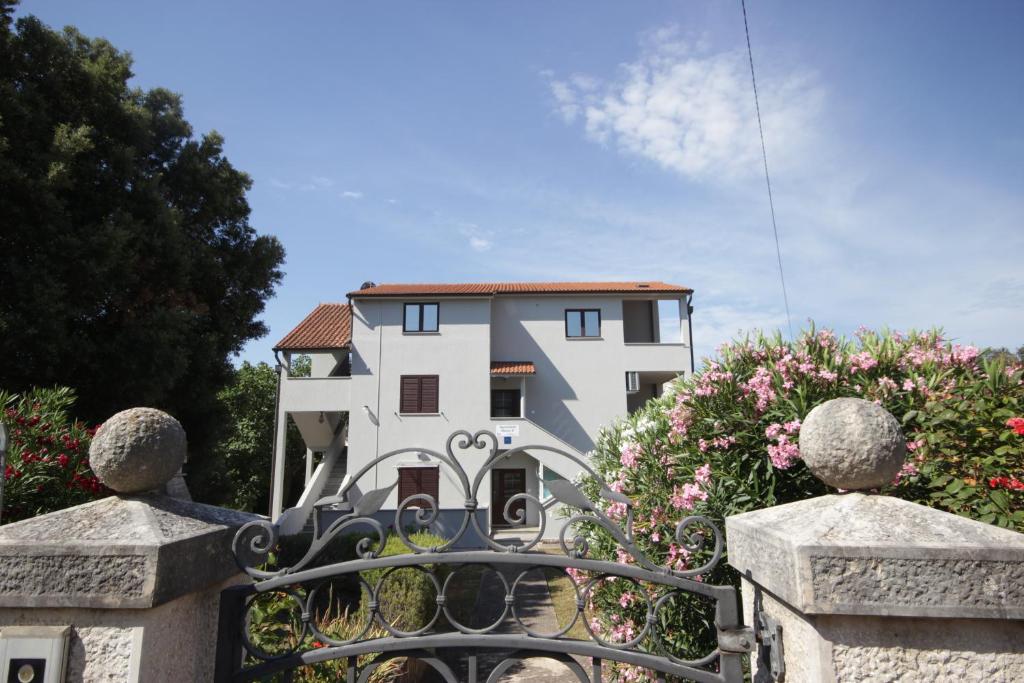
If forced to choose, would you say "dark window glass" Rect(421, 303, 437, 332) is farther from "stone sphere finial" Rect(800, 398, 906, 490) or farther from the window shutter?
"stone sphere finial" Rect(800, 398, 906, 490)

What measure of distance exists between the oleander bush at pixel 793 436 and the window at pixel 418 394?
1727 cm

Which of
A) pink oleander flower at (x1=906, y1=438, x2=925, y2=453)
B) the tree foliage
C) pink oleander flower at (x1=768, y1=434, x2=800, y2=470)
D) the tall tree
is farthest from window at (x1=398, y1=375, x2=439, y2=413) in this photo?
pink oleander flower at (x1=906, y1=438, x2=925, y2=453)

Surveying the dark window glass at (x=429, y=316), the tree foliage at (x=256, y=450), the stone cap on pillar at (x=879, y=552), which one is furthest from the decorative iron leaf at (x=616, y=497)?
the tree foliage at (x=256, y=450)

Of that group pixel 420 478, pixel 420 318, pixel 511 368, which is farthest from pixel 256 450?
pixel 511 368

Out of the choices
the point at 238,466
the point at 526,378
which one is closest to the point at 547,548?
the point at 526,378

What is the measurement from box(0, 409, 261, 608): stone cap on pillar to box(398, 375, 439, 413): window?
735 inches

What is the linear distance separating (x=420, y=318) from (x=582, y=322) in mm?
6835

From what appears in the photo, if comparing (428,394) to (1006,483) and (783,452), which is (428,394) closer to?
(783,452)

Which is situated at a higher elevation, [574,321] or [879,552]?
[574,321]

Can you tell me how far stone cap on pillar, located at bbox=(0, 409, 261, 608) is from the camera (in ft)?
5.24

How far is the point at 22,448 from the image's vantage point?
3904 millimetres

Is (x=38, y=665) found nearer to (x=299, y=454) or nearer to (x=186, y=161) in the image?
(x=186, y=161)

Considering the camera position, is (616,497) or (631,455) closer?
(616,497)

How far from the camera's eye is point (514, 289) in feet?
76.5
